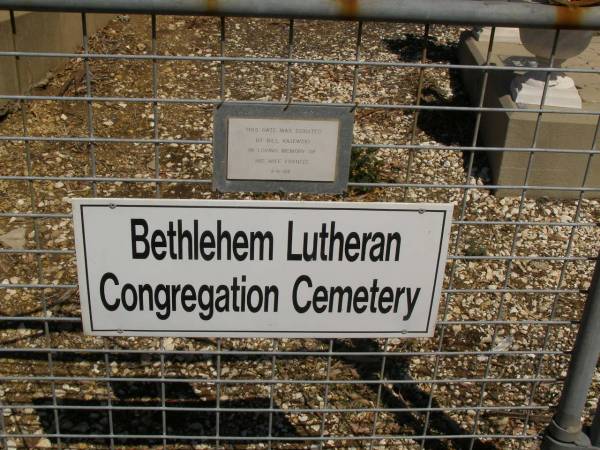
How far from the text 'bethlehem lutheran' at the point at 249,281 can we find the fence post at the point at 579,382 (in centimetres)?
58

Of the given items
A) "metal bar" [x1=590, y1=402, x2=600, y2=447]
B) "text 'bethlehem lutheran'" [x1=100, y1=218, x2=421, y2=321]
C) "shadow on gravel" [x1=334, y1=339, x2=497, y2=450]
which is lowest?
"shadow on gravel" [x1=334, y1=339, x2=497, y2=450]

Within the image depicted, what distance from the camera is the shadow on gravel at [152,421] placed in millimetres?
3061

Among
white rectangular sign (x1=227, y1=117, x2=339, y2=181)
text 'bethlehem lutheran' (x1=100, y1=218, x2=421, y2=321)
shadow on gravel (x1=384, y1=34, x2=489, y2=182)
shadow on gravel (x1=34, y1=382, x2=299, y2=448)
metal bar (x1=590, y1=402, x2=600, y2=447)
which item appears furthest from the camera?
shadow on gravel (x1=384, y1=34, x2=489, y2=182)

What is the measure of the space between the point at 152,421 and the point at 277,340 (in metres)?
0.66

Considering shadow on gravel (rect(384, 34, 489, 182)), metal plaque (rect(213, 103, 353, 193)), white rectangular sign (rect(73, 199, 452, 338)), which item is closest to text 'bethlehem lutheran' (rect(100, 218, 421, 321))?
white rectangular sign (rect(73, 199, 452, 338))

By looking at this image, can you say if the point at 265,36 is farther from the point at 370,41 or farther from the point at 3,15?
the point at 3,15

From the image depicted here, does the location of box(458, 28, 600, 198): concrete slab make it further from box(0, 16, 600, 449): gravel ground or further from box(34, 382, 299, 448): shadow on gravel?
box(34, 382, 299, 448): shadow on gravel

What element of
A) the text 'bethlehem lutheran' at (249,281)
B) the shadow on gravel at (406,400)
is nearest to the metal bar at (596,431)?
the shadow on gravel at (406,400)

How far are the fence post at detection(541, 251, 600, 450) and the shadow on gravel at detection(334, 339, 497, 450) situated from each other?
1.87 ft

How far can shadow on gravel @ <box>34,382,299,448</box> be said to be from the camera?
306 cm

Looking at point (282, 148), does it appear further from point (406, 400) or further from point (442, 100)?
point (442, 100)

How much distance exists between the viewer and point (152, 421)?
3.15 meters

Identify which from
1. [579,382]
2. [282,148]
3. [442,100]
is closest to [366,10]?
[282,148]

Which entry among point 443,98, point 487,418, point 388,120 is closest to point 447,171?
point 388,120
